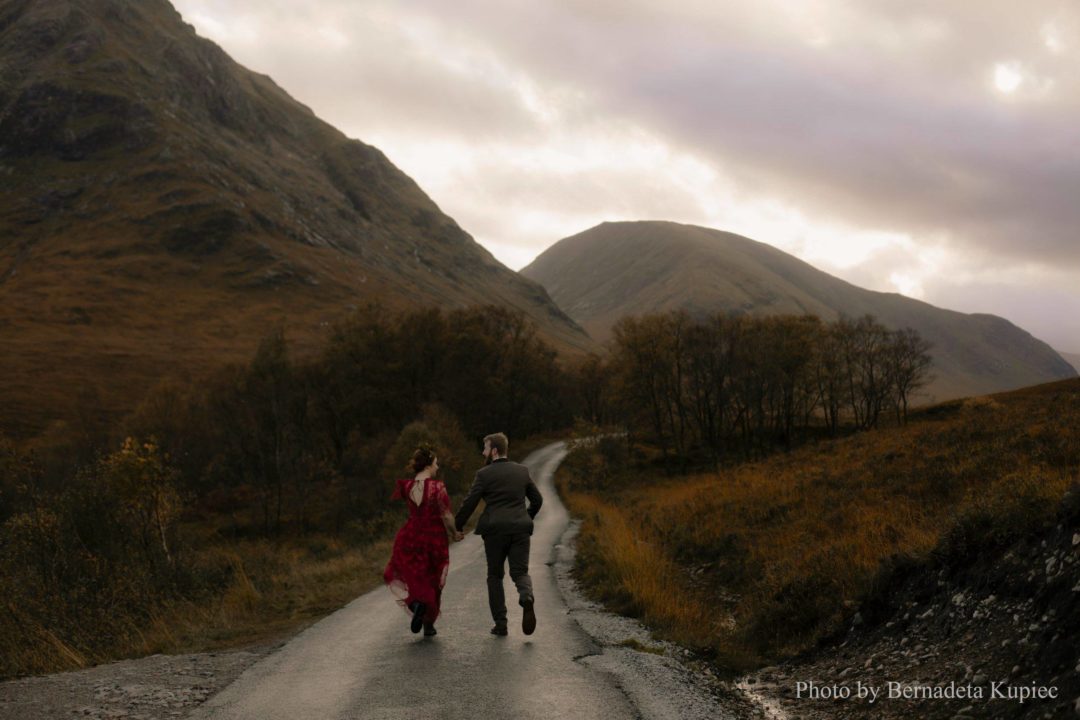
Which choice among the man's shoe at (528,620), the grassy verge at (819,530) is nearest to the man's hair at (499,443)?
the man's shoe at (528,620)

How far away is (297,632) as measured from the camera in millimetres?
10164

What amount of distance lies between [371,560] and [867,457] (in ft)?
53.3

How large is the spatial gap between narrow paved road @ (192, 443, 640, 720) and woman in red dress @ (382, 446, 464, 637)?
46cm

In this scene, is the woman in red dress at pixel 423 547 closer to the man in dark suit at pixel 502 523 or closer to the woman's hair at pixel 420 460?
the woman's hair at pixel 420 460

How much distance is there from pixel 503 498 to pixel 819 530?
8.50 meters

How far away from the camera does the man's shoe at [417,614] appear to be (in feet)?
29.5

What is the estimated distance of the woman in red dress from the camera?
9023 millimetres

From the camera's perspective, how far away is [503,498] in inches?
354

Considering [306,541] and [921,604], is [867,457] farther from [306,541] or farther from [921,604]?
[306,541]

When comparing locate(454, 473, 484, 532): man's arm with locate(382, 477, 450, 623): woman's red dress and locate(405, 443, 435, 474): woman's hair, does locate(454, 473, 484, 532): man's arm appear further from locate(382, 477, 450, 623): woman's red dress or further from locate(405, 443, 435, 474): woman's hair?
locate(405, 443, 435, 474): woman's hair

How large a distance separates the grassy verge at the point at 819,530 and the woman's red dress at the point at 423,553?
126 inches

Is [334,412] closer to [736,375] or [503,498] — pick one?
[736,375]

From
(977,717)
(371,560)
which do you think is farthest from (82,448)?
(977,717)

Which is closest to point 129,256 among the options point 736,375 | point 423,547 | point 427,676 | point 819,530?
point 736,375
